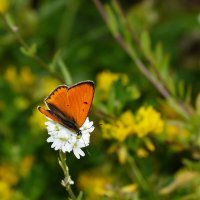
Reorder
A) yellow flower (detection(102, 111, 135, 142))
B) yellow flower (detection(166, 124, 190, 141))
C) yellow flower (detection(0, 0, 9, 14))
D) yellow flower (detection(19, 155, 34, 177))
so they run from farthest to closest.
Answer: yellow flower (detection(0, 0, 9, 14))
yellow flower (detection(19, 155, 34, 177))
yellow flower (detection(166, 124, 190, 141))
yellow flower (detection(102, 111, 135, 142))

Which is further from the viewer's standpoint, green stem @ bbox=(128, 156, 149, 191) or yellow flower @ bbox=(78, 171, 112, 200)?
yellow flower @ bbox=(78, 171, 112, 200)

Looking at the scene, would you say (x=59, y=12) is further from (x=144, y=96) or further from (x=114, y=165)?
(x=114, y=165)

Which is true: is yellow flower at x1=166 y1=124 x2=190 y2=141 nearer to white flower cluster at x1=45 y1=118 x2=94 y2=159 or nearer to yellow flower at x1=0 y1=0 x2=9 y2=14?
white flower cluster at x1=45 y1=118 x2=94 y2=159

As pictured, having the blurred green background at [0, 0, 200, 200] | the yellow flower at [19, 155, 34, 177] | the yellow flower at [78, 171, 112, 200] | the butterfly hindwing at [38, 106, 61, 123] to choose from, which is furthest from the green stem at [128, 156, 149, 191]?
the butterfly hindwing at [38, 106, 61, 123]

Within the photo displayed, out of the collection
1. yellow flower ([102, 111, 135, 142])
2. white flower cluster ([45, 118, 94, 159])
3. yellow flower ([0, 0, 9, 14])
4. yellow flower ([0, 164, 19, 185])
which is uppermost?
yellow flower ([0, 0, 9, 14])

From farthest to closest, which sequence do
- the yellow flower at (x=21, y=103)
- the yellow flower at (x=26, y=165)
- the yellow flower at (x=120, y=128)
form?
1. the yellow flower at (x=21, y=103)
2. the yellow flower at (x=26, y=165)
3. the yellow flower at (x=120, y=128)

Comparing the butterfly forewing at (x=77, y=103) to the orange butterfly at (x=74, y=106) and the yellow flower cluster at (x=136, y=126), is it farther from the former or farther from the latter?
the yellow flower cluster at (x=136, y=126)

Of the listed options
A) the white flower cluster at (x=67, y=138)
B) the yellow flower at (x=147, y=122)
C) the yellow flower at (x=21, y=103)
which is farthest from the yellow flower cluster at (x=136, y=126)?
the yellow flower at (x=21, y=103)

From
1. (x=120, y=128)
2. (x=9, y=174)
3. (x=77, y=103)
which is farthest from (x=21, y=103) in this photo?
(x=77, y=103)
